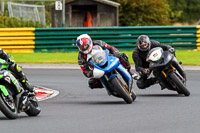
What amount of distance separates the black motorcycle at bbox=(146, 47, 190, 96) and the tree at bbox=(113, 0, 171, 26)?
1478 inches

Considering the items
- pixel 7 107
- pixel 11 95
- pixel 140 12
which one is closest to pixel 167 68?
pixel 11 95

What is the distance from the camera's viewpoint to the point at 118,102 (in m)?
12.8

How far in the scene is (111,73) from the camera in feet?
39.8

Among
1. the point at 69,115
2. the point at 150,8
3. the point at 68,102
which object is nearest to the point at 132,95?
the point at 68,102

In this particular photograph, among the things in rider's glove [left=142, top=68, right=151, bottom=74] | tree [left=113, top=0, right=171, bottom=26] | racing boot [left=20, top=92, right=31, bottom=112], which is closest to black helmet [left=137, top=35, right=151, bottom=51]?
rider's glove [left=142, top=68, right=151, bottom=74]

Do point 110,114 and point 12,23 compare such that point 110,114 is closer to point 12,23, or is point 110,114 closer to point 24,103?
point 24,103

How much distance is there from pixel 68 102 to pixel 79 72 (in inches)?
290

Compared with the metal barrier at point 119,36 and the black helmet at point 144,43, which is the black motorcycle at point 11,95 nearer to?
the black helmet at point 144,43

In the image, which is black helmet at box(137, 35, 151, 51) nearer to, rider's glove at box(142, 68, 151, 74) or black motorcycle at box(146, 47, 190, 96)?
black motorcycle at box(146, 47, 190, 96)

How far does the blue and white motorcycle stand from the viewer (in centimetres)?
1199

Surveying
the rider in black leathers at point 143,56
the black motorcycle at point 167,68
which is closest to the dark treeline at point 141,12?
the rider in black leathers at point 143,56

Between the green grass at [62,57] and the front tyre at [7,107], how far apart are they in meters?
13.0

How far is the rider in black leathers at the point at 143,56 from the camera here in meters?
13.5

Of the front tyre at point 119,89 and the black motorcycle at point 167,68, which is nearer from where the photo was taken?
the front tyre at point 119,89
